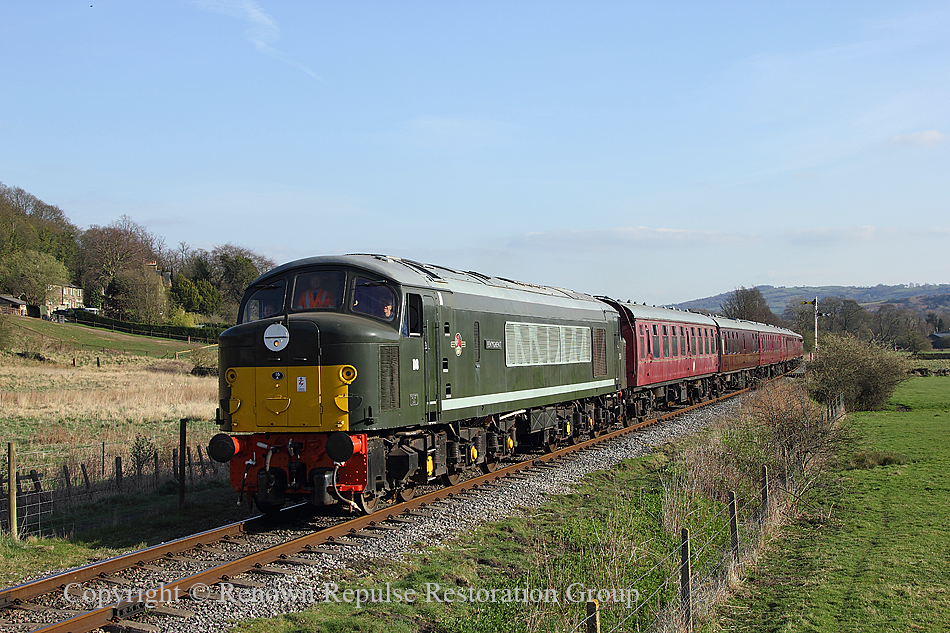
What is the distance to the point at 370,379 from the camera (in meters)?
9.95

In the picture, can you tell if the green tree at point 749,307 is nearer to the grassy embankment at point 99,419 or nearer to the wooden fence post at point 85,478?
the grassy embankment at point 99,419

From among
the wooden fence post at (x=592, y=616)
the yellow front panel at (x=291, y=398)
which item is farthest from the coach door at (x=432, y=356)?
the wooden fence post at (x=592, y=616)

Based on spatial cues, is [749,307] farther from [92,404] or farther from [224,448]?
[224,448]

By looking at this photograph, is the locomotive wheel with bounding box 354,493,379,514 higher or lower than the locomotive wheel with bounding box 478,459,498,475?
higher

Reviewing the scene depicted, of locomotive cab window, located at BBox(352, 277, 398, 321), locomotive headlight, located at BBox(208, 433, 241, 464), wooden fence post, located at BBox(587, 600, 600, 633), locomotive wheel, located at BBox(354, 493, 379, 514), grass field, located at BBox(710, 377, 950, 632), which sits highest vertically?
locomotive cab window, located at BBox(352, 277, 398, 321)

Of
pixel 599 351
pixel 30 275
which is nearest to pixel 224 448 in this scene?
pixel 599 351

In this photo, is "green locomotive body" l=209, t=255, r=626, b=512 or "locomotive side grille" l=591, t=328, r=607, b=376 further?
"locomotive side grille" l=591, t=328, r=607, b=376

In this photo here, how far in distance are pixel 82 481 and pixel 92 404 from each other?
16.0 meters

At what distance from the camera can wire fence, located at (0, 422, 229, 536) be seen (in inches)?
434

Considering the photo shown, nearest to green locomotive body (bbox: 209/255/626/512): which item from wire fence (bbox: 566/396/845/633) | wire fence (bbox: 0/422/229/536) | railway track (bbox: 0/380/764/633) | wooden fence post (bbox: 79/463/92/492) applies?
railway track (bbox: 0/380/764/633)

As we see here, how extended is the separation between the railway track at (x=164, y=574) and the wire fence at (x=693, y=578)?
3775 mm

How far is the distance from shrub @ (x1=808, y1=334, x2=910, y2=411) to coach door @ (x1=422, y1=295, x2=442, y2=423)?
71.7 feet

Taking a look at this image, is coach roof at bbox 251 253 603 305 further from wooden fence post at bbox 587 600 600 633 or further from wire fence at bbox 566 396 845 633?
wooden fence post at bbox 587 600 600 633

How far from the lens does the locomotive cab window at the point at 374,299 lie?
10648 mm
